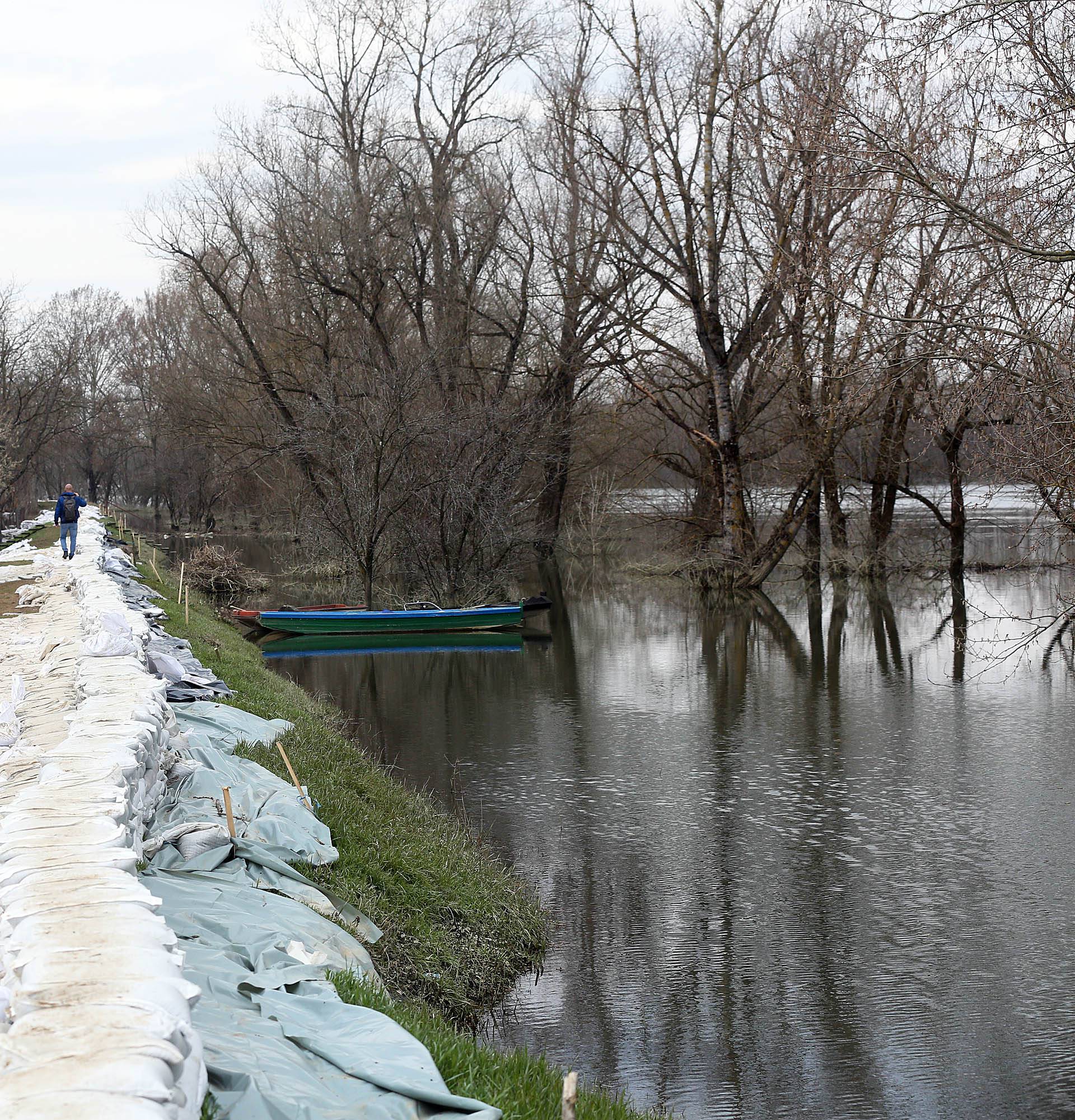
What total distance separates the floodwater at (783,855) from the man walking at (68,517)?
665 centimetres

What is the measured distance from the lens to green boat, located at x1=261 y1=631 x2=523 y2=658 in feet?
71.2

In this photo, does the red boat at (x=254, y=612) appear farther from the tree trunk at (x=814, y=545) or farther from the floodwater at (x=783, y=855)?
the tree trunk at (x=814, y=545)

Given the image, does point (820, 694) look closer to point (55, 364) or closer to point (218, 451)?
point (218, 451)

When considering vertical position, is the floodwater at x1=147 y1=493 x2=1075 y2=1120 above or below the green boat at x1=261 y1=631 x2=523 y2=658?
below

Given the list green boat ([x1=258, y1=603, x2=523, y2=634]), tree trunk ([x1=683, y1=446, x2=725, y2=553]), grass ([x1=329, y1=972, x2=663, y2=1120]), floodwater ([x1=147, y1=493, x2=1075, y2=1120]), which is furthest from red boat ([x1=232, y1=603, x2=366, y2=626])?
grass ([x1=329, y1=972, x2=663, y2=1120])

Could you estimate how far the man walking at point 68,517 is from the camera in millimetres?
22547

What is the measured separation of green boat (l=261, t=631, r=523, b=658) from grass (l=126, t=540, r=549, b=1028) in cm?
1021

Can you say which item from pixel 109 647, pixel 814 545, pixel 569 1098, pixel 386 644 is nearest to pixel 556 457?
pixel 814 545

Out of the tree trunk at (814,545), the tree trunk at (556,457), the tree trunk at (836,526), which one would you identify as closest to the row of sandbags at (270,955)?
the tree trunk at (556,457)

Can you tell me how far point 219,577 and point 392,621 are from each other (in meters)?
9.53

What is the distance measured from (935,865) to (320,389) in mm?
20489

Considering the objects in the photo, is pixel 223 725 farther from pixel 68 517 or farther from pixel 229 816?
pixel 68 517

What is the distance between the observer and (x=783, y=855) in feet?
31.1

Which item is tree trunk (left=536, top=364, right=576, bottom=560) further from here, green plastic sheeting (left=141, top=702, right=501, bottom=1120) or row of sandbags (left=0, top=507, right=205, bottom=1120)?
row of sandbags (left=0, top=507, right=205, bottom=1120)
